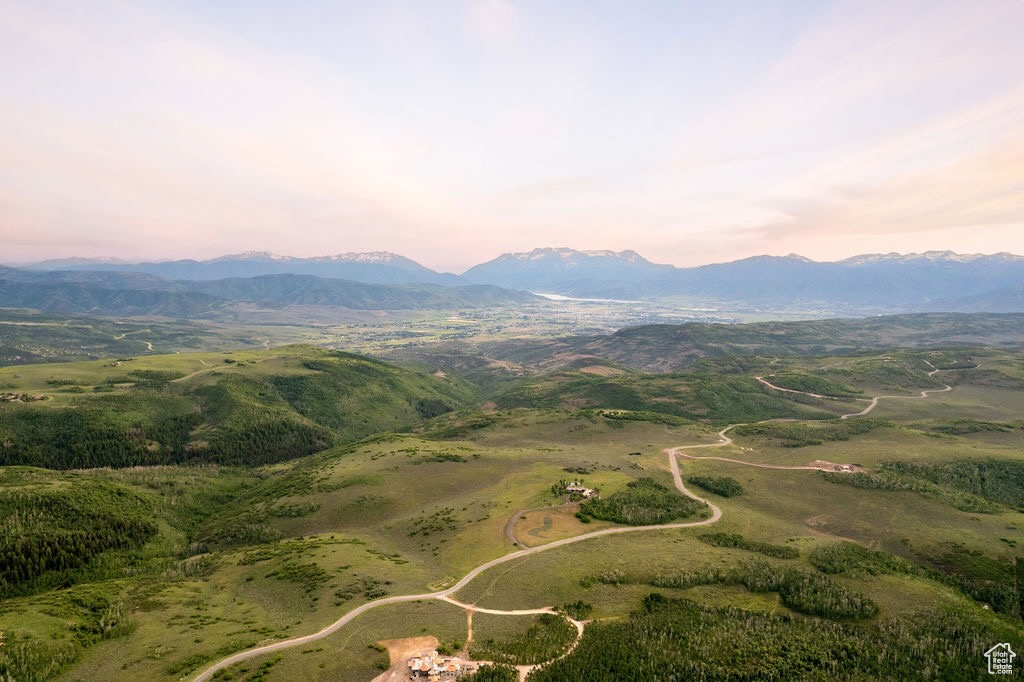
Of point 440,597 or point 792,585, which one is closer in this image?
point 440,597

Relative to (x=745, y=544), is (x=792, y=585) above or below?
above

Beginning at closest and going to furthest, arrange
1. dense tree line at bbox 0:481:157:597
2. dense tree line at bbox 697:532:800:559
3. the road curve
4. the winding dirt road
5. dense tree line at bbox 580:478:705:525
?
1. the road curve
2. the winding dirt road
3. dense tree line at bbox 697:532:800:559
4. dense tree line at bbox 0:481:157:597
5. dense tree line at bbox 580:478:705:525

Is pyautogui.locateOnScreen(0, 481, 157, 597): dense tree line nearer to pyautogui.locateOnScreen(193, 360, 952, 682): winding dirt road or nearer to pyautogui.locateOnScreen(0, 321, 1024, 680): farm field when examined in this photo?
pyautogui.locateOnScreen(0, 321, 1024, 680): farm field

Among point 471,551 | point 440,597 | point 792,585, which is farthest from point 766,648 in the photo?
point 471,551

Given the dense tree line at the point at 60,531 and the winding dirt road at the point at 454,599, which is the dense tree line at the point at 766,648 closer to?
the winding dirt road at the point at 454,599

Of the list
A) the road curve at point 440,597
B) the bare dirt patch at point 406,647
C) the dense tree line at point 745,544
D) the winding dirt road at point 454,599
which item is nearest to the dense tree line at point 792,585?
the dense tree line at point 745,544

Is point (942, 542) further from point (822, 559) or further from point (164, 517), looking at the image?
point (164, 517)

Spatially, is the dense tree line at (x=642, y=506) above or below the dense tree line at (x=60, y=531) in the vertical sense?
above

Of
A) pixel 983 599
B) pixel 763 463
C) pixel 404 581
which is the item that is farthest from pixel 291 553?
pixel 763 463

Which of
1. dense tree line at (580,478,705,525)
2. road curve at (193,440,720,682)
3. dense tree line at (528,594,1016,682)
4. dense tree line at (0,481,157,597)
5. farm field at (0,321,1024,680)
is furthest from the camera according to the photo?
dense tree line at (580,478,705,525)

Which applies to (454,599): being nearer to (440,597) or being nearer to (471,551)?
(440,597)

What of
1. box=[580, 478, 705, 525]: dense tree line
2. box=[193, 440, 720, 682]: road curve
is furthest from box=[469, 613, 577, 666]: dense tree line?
box=[580, 478, 705, 525]: dense tree line
